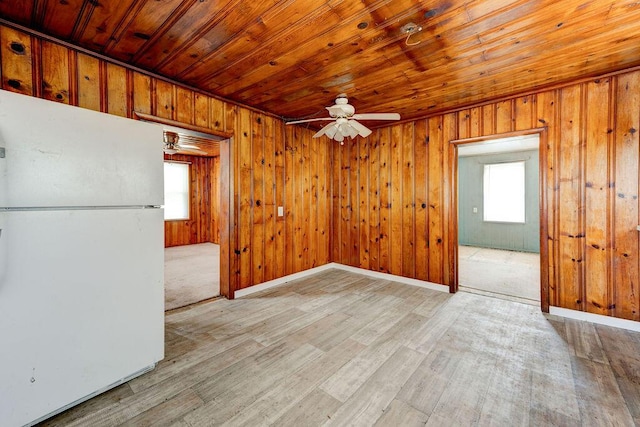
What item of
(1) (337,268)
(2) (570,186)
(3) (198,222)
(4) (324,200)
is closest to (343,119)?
(4) (324,200)

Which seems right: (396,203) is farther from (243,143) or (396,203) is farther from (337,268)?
(243,143)

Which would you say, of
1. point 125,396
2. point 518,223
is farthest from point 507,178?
point 125,396

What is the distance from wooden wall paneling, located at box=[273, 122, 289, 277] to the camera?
13.2 feet

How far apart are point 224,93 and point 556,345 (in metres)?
4.24

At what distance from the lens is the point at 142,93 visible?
2619 millimetres

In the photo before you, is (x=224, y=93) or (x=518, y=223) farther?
(x=518, y=223)

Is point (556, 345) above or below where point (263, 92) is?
below

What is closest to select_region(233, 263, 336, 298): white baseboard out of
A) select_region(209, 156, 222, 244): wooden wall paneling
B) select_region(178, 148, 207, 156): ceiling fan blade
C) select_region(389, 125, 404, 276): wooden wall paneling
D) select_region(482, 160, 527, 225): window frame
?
select_region(389, 125, 404, 276): wooden wall paneling

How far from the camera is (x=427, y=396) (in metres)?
1.74

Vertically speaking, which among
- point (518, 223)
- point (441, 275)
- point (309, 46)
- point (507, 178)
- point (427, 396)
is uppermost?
point (309, 46)

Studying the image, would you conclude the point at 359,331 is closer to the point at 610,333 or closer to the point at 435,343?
the point at 435,343

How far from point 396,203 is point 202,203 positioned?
6232 millimetres

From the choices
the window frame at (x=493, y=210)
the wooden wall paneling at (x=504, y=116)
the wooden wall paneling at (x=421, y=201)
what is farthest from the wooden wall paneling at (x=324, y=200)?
the window frame at (x=493, y=210)

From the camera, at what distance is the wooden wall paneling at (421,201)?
3.92 meters
